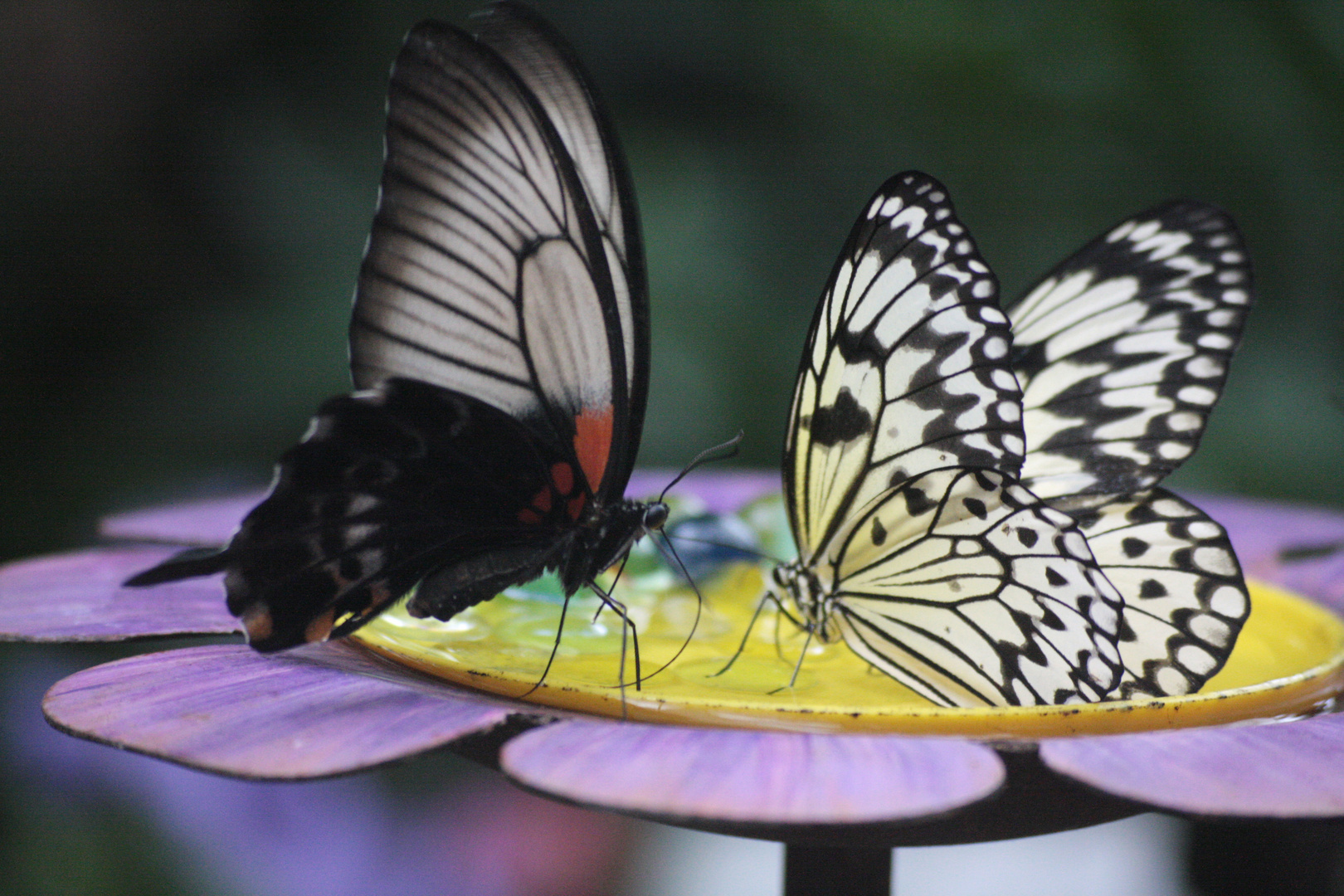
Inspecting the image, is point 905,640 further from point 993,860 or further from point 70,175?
point 70,175

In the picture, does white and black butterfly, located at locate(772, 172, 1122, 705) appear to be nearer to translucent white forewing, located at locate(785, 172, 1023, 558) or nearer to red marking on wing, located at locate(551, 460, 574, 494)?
translucent white forewing, located at locate(785, 172, 1023, 558)

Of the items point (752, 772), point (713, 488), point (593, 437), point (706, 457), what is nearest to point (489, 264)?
point (593, 437)

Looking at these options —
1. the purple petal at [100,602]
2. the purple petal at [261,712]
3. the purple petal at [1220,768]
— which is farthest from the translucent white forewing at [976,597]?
the purple petal at [100,602]

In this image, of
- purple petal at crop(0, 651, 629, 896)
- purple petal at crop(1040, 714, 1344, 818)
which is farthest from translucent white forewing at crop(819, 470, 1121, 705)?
purple petal at crop(0, 651, 629, 896)

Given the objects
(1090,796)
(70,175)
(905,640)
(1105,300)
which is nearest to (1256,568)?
(1105,300)

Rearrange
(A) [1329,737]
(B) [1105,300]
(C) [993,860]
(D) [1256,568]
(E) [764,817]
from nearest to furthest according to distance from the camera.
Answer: (E) [764,817], (A) [1329,737], (B) [1105,300], (D) [1256,568], (C) [993,860]

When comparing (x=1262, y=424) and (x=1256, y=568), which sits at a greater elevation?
(x=1262, y=424)

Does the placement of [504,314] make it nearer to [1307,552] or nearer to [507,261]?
[507,261]
